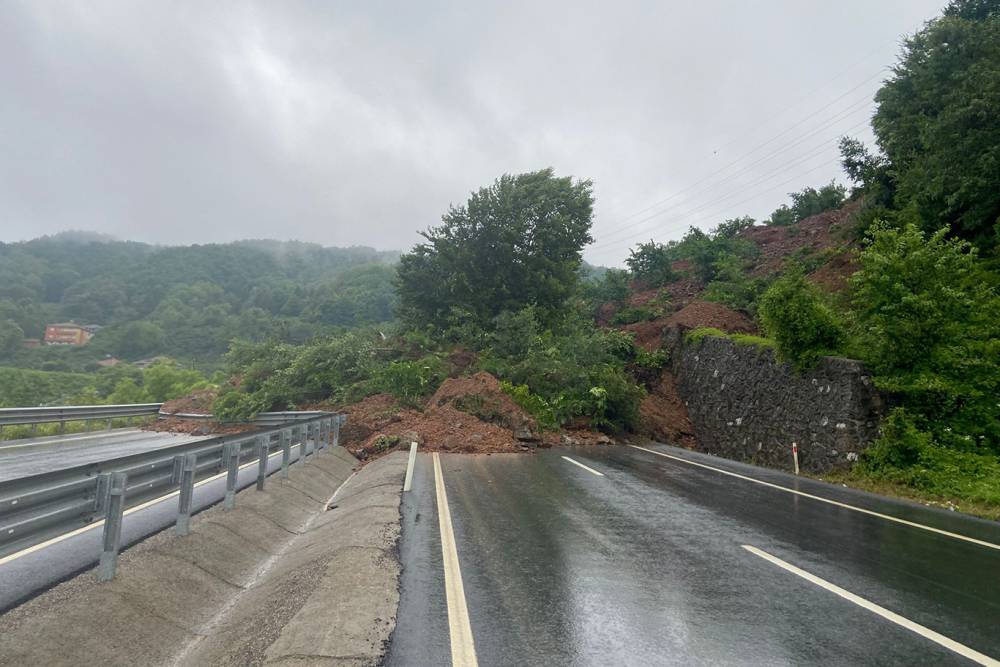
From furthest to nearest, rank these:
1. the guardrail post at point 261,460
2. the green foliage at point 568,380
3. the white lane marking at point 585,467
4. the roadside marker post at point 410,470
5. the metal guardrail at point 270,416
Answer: the green foliage at point 568,380 → the metal guardrail at point 270,416 → the white lane marking at point 585,467 → the roadside marker post at point 410,470 → the guardrail post at point 261,460

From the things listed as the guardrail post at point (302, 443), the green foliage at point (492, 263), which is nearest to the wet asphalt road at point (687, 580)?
the guardrail post at point (302, 443)

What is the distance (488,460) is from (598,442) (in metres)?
6.40

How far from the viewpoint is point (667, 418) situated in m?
23.8

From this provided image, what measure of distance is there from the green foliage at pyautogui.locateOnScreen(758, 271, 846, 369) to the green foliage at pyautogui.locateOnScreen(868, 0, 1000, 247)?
20.4 feet

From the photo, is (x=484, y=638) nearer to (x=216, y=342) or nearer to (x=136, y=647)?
(x=136, y=647)

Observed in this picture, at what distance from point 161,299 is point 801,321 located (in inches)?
3639

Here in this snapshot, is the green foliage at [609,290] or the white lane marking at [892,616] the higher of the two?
the green foliage at [609,290]

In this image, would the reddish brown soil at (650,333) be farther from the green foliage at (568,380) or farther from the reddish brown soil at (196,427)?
the reddish brown soil at (196,427)

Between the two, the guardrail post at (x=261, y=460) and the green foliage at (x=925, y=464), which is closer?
the guardrail post at (x=261, y=460)

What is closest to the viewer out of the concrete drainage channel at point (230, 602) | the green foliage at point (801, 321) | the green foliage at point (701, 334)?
the concrete drainage channel at point (230, 602)

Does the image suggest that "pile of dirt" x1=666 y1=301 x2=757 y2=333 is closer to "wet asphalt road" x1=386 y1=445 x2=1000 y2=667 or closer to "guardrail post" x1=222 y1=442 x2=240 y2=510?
"wet asphalt road" x1=386 y1=445 x2=1000 y2=667

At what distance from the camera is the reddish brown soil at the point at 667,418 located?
902 inches

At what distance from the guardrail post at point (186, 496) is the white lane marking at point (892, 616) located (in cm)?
623

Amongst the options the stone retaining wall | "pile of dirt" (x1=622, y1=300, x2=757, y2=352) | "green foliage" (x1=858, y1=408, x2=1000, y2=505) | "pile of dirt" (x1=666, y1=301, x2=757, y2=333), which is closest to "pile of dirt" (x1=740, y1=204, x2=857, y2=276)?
"pile of dirt" (x1=666, y1=301, x2=757, y2=333)
